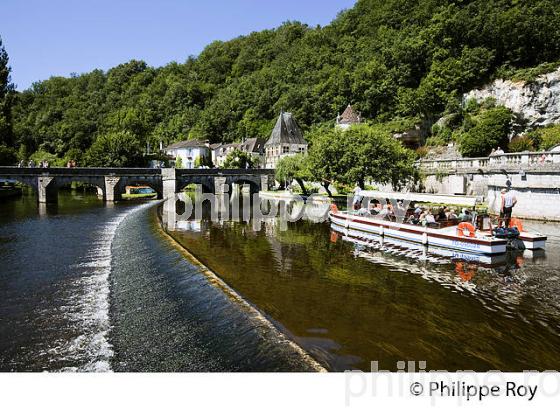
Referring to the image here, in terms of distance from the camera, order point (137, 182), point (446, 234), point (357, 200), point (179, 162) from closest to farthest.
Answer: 1. point (446, 234)
2. point (357, 200)
3. point (137, 182)
4. point (179, 162)

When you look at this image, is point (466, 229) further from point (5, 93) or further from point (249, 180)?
point (5, 93)

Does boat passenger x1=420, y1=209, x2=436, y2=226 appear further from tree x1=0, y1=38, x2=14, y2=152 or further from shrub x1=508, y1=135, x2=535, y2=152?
tree x1=0, y1=38, x2=14, y2=152

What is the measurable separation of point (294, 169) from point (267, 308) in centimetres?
5153

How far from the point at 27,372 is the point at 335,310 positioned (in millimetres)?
9312

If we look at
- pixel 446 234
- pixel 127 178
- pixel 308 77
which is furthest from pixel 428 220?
pixel 308 77

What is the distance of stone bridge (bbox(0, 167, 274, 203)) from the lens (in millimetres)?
58906

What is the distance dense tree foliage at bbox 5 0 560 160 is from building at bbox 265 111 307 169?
1161 centimetres

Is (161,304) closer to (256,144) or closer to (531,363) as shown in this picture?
(531,363)

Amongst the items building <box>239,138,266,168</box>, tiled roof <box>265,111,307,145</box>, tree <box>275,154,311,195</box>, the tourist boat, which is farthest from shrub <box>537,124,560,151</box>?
building <box>239,138,266,168</box>

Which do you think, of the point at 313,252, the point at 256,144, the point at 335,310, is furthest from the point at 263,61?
the point at 335,310

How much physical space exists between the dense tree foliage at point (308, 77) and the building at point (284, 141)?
11613mm

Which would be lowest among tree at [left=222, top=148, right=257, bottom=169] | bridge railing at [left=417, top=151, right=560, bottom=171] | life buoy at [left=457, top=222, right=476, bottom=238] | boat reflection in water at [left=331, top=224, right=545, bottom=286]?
boat reflection in water at [left=331, top=224, right=545, bottom=286]

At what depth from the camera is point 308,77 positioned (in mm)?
131750

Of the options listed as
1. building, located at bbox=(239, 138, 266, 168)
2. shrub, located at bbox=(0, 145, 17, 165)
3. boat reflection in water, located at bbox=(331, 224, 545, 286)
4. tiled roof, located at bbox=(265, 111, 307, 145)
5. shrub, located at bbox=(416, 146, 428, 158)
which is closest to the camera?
boat reflection in water, located at bbox=(331, 224, 545, 286)
